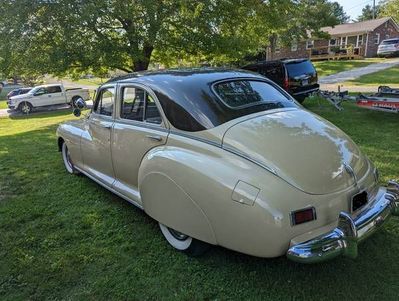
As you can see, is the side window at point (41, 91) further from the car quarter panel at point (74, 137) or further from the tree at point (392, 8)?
the tree at point (392, 8)

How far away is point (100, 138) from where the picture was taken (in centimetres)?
419

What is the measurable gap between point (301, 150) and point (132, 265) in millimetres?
1807

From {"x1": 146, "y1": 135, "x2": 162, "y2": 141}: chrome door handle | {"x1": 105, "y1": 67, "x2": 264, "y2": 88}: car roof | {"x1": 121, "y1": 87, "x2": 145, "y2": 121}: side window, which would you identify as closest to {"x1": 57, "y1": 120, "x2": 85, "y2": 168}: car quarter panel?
{"x1": 121, "y1": 87, "x2": 145, "y2": 121}: side window

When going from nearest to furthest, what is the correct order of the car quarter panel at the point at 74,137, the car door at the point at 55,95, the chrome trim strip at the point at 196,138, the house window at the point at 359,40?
the chrome trim strip at the point at 196,138
the car quarter panel at the point at 74,137
the car door at the point at 55,95
the house window at the point at 359,40

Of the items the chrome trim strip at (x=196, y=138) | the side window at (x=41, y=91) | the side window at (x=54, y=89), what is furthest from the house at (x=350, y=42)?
the chrome trim strip at (x=196, y=138)

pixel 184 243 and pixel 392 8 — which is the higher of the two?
pixel 392 8

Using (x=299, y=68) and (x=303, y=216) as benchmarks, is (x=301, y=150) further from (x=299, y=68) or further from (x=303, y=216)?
(x=299, y=68)

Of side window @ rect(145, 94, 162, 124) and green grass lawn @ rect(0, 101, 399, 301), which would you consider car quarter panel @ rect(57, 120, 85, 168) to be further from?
side window @ rect(145, 94, 162, 124)

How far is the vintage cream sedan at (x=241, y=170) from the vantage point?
2.40 metres

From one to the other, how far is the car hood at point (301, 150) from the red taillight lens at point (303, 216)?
138 millimetres

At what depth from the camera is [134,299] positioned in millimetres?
2699

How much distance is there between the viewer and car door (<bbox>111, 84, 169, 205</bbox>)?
3332 mm

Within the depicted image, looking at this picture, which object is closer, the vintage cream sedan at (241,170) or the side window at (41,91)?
the vintage cream sedan at (241,170)

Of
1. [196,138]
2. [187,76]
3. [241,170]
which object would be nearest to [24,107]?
[187,76]
